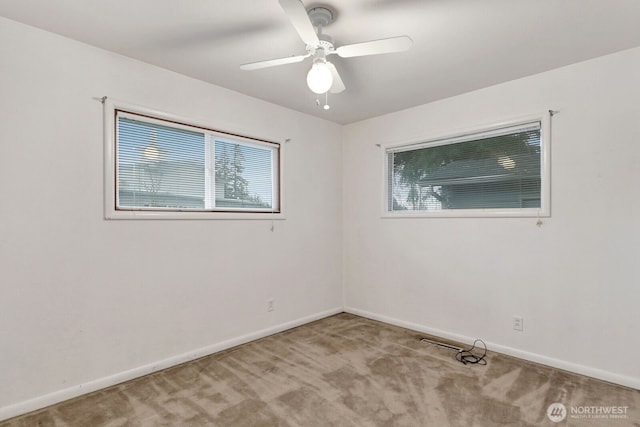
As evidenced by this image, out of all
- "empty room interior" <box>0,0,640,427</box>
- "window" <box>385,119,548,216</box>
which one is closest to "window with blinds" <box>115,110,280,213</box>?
"empty room interior" <box>0,0,640,427</box>

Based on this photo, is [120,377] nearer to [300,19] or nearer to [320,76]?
[320,76]

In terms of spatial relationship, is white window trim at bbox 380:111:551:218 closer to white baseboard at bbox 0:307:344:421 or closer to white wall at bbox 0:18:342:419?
white wall at bbox 0:18:342:419

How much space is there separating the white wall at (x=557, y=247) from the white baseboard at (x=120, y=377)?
1.62 meters

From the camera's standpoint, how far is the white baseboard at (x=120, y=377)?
205 centimetres

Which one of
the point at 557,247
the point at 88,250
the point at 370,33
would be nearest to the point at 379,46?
the point at 370,33

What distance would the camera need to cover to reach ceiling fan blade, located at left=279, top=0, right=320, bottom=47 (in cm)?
149

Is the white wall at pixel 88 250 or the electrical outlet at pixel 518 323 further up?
the white wall at pixel 88 250

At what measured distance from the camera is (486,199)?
124 inches

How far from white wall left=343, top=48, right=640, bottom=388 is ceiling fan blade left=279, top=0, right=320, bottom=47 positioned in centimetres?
205

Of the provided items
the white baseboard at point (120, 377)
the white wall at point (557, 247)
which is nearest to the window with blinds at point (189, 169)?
the white baseboard at point (120, 377)

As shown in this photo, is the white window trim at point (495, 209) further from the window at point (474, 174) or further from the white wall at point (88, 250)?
the white wall at point (88, 250)

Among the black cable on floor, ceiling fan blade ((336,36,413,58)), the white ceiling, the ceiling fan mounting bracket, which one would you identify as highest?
the white ceiling

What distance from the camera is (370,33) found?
219 centimetres

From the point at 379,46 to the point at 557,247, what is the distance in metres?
2.17
